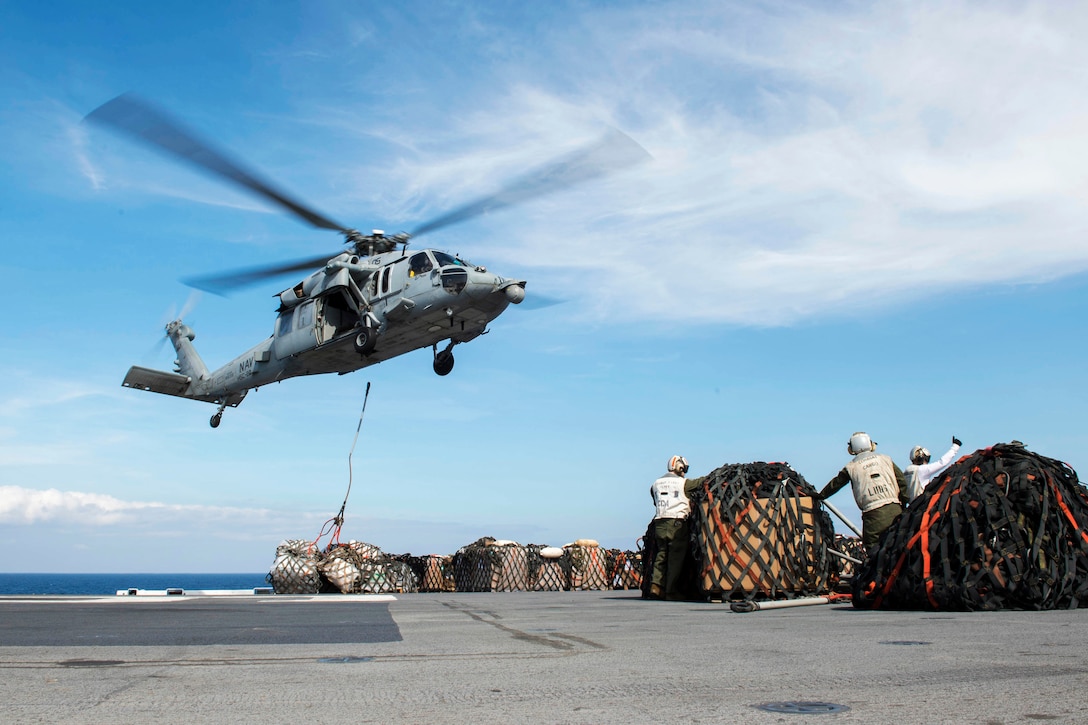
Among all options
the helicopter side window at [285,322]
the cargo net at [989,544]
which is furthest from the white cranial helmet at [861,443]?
the helicopter side window at [285,322]

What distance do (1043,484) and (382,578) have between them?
52.9 feet

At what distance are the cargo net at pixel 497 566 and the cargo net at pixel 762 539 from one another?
11.4 meters

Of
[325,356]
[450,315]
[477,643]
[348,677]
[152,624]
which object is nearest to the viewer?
[348,677]

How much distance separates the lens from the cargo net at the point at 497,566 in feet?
70.1

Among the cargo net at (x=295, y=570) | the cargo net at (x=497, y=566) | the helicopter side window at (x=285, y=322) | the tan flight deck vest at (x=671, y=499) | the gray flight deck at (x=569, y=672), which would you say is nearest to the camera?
the gray flight deck at (x=569, y=672)

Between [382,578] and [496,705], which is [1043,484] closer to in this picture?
[496,705]

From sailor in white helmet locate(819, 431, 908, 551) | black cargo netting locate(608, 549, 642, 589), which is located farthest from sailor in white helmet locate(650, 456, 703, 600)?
black cargo netting locate(608, 549, 642, 589)

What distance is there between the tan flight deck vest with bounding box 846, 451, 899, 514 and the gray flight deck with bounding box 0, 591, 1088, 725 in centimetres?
290

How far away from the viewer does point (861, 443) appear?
10.5 m

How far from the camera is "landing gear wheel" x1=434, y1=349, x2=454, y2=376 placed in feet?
75.6

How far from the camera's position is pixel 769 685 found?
3867 millimetres

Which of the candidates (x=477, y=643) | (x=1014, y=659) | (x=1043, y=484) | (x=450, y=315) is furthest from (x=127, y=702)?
(x=450, y=315)

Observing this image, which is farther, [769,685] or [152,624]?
[152,624]

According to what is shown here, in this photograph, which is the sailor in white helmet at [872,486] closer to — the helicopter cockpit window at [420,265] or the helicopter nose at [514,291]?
the helicopter nose at [514,291]
